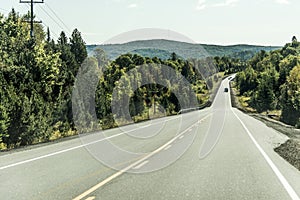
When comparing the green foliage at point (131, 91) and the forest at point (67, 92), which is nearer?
the forest at point (67, 92)

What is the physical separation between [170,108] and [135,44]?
44848mm

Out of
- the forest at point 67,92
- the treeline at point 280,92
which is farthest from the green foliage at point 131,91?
the treeline at point 280,92

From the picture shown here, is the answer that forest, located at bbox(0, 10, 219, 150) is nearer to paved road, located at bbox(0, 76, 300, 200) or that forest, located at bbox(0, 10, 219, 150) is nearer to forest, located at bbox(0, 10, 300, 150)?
forest, located at bbox(0, 10, 300, 150)

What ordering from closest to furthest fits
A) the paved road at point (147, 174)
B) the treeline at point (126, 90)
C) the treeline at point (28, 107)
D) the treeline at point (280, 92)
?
the paved road at point (147, 174)
the treeline at point (28, 107)
the treeline at point (126, 90)
the treeline at point (280, 92)

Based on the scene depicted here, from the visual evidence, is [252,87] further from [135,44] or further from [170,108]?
[135,44]

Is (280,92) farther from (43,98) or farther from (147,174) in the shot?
(147,174)

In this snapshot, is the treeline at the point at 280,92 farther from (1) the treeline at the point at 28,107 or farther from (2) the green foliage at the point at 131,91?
(1) the treeline at the point at 28,107

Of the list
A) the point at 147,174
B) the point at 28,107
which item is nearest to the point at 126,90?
the point at 28,107

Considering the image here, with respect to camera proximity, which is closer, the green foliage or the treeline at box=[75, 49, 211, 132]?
the treeline at box=[75, 49, 211, 132]

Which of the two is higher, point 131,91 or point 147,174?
point 131,91

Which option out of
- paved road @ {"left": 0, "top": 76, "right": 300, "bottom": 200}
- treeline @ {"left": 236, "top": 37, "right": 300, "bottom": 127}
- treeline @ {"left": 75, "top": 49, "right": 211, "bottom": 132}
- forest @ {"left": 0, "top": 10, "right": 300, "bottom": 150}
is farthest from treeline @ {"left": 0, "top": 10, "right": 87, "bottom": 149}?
treeline @ {"left": 236, "top": 37, "right": 300, "bottom": 127}

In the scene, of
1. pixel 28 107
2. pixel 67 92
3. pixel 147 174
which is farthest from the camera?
pixel 67 92

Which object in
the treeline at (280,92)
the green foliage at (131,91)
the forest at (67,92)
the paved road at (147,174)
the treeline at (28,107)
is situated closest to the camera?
the paved road at (147,174)

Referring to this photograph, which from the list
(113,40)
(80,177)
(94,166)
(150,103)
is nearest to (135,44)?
(113,40)
